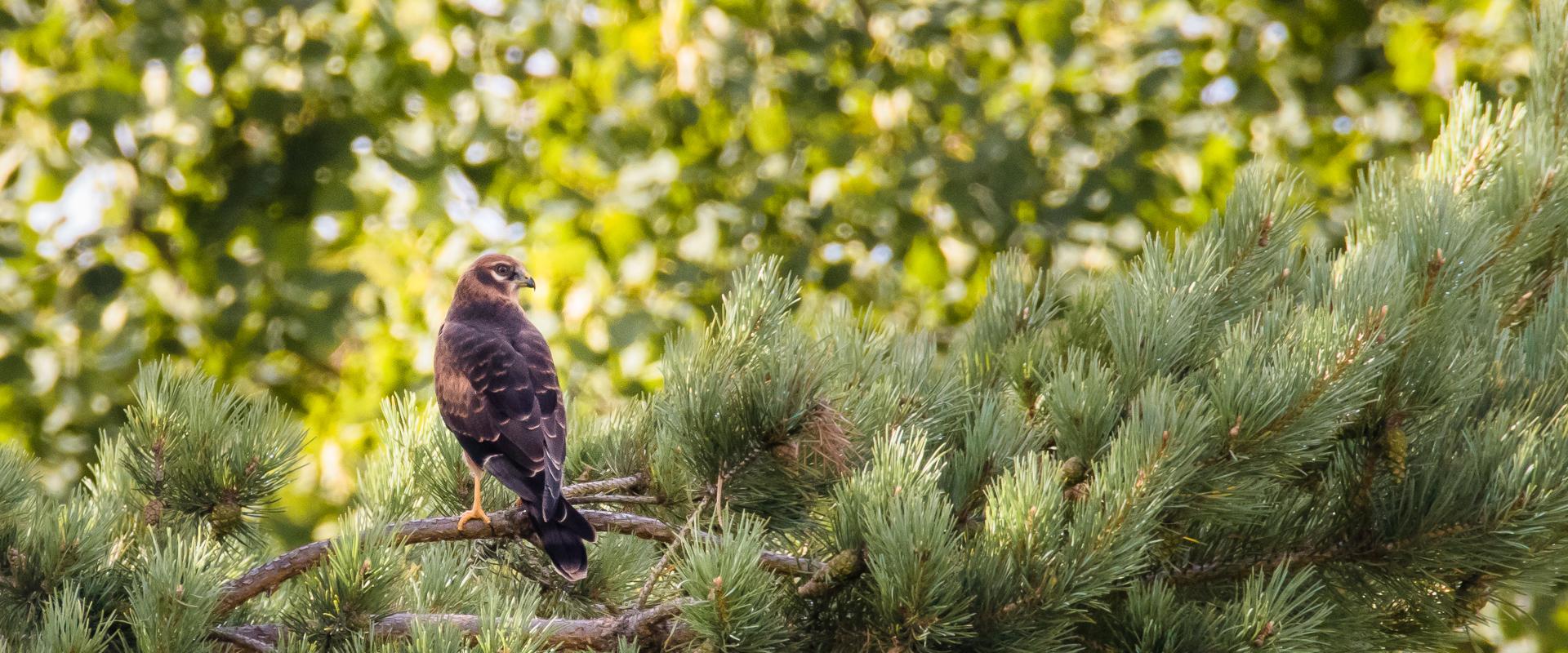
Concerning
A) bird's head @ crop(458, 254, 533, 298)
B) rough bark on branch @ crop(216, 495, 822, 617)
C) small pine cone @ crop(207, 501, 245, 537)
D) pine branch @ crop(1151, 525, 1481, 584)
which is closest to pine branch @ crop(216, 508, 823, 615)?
rough bark on branch @ crop(216, 495, 822, 617)

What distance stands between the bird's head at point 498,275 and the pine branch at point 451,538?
46.9 inches

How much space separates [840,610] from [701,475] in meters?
0.35

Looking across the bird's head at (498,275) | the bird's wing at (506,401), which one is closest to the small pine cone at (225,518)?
the bird's wing at (506,401)

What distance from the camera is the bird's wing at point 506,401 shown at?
2209 millimetres

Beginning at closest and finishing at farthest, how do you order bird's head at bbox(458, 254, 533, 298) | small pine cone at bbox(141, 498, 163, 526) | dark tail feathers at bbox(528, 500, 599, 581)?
dark tail feathers at bbox(528, 500, 599, 581) < small pine cone at bbox(141, 498, 163, 526) < bird's head at bbox(458, 254, 533, 298)

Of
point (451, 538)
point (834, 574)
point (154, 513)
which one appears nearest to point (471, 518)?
point (451, 538)

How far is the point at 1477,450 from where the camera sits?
1822 mm

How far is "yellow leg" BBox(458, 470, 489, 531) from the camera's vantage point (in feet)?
6.55

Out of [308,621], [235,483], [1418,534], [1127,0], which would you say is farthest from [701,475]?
[1127,0]

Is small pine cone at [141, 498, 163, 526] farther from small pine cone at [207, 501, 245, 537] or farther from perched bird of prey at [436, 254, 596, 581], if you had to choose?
perched bird of prey at [436, 254, 596, 581]

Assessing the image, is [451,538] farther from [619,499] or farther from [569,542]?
[619,499]

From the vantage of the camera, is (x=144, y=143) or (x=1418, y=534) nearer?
(x=1418, y=534)

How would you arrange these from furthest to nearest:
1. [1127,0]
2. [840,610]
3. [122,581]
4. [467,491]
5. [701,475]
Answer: [1127,0]
[467,491]
[701,475]
[122,581]
[840,610]

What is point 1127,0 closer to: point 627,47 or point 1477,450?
point 627,47
